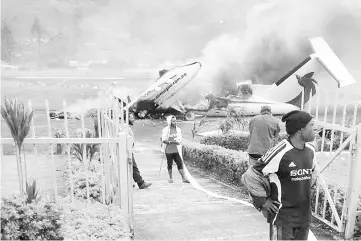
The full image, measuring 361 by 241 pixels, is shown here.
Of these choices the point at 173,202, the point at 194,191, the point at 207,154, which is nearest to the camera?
the point at 173,202

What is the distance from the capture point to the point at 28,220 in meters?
2.96

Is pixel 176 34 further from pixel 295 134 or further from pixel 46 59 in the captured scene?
pixel 295 134

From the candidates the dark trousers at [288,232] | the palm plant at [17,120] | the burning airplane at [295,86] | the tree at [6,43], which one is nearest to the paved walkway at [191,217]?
the dark trousers at [288,232]

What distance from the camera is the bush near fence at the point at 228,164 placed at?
4.50 meters

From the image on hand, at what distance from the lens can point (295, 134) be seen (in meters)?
2.79

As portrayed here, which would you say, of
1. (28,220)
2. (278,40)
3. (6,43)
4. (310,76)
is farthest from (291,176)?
(6,43)

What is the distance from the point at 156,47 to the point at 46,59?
612 centimetres

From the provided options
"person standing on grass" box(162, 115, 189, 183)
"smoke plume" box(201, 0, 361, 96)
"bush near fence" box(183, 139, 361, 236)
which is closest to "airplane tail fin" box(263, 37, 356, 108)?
"smoke plume" box(201, 0, 361, 96)

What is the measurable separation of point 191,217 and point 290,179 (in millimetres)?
2306

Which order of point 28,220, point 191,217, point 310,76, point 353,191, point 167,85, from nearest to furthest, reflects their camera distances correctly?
point 28,220
point 353,191
point 191,217
point 310,76
point 167,85

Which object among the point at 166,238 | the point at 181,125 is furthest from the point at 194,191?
the point at 181,125

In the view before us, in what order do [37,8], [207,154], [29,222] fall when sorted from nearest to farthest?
[29,222], [207,154], [37,8]

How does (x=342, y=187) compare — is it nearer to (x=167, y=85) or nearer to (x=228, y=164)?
(x=228, y=164)

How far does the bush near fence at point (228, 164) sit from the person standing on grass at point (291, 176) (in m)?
1.74
